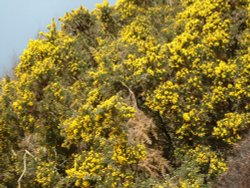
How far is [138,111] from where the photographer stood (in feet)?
36.8

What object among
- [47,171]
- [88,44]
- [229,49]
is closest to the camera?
[47,171]

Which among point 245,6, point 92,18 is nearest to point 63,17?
point 92,18

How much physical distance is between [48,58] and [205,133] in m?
4.82

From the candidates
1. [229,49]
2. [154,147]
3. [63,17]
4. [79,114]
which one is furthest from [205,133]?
[63,17]

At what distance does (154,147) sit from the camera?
11516 mm

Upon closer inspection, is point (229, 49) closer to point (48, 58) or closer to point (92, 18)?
point (48, 58)

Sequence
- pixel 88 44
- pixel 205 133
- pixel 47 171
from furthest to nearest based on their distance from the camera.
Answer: pixel 88 44 → pixel 205 133 → pixel 47 171

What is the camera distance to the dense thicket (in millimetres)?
9766

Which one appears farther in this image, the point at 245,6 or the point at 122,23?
the point at 122,23

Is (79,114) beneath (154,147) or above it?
above

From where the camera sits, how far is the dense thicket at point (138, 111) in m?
9.77

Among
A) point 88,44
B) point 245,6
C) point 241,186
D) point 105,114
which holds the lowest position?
point 241,186

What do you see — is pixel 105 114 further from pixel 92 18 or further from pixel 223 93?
pixel 92 18

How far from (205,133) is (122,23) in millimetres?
6702
